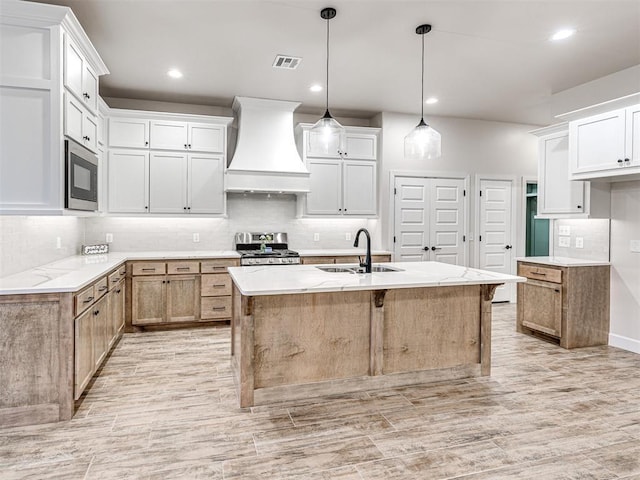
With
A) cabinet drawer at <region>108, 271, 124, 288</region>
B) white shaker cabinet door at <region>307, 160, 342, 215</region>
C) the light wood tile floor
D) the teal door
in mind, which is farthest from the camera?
the teal door

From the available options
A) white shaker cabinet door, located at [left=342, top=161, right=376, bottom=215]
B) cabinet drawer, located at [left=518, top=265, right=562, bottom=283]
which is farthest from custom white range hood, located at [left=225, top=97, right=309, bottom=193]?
cabinet drawer, located at [left=518, top=265, right=562, bottom=283]

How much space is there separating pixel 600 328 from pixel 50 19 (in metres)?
5.55

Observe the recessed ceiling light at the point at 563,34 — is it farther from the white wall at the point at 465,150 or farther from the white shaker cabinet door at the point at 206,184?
the white shaker cabinet door at the point at 206,184

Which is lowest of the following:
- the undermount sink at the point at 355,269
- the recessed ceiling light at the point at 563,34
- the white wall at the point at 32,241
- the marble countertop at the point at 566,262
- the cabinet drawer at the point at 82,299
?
the cabinet drawer at the point at 82,299

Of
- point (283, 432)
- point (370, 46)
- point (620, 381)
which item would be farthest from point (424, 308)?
point (370, 46)

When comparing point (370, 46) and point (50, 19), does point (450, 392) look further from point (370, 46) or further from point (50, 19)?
point (50, 19)

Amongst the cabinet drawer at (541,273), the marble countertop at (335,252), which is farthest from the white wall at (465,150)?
the cabinet drawer at (541,273)

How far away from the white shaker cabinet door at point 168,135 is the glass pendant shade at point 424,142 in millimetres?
3023

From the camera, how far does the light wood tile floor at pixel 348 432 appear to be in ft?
7.02

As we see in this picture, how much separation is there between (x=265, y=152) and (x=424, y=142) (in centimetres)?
250

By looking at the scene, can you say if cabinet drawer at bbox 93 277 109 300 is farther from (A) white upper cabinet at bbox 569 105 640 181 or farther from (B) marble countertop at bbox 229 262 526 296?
(A) white upper cabinet at bbox 569 105 640 181

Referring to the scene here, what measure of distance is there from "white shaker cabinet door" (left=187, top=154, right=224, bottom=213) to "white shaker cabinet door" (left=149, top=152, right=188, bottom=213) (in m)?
0.08

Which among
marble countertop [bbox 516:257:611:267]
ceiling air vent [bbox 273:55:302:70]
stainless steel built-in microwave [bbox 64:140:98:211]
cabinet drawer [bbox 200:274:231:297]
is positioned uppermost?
ceiling air vent [bbox 273:55:302:70]

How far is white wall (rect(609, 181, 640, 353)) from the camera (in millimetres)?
4164
